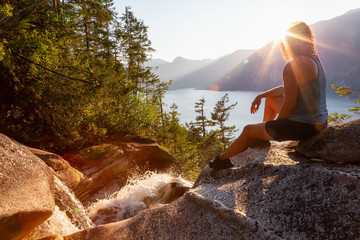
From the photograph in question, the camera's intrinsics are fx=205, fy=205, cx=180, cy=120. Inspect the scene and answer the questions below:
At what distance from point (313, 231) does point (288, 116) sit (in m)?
1.64

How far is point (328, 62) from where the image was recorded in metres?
144

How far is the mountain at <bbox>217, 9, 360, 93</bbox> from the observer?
131m

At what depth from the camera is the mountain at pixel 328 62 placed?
130825 mm

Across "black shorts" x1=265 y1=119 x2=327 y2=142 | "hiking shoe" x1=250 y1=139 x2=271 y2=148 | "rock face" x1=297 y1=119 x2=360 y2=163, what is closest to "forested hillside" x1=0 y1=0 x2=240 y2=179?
"hiking shoe" x1=250 y1=139 x2=271 y2=148

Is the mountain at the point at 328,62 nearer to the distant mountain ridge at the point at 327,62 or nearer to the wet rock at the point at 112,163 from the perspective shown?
the distant mountain ridge at the point at 327,62

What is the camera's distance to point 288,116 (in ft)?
9.78

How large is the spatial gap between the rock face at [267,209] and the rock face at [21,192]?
60 centimetres

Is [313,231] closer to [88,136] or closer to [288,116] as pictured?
[288,116]

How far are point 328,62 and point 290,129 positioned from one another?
17894cm

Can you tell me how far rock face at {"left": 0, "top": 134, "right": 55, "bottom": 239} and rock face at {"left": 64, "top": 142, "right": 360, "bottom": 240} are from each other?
1.96 feet

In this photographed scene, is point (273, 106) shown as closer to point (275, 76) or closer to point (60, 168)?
point (60, 168)

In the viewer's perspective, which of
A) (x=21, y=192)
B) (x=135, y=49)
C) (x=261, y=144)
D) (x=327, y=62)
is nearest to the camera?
(x=21, y=192)

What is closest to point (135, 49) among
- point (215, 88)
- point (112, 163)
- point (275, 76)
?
point (112, 163)

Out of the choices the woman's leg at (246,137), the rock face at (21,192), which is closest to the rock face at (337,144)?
the woman's leg at (246,137)
